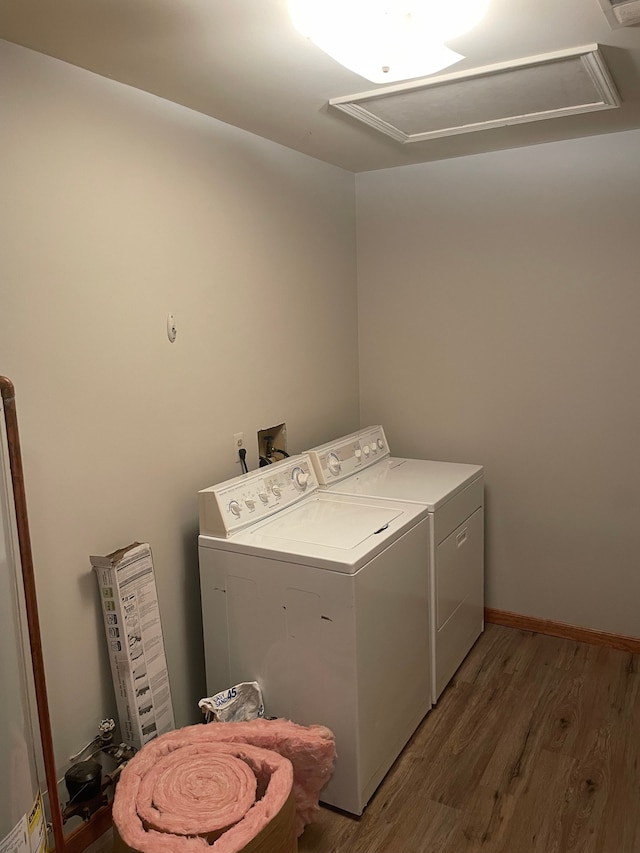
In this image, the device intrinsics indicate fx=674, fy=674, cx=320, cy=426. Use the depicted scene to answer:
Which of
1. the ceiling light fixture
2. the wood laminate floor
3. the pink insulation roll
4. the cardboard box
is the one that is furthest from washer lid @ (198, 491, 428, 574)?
the ceiling light fixture

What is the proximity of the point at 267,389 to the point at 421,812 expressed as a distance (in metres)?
1.63

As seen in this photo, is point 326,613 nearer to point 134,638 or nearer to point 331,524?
point 331,524

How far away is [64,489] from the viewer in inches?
77.2

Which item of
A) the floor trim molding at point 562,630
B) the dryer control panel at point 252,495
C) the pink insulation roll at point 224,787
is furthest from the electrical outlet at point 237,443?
the floor trim molding at point 562,630

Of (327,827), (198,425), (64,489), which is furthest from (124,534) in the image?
(327,827)

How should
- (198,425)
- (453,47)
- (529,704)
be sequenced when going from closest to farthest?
(453,47), (198,425), (529,704)

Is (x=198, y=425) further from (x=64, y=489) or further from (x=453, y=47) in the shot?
(x=453, y=47)

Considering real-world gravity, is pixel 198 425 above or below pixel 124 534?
above

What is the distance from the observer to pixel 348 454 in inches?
120

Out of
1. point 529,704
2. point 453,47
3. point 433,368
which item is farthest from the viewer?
point 433,368

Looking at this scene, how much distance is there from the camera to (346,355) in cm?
344

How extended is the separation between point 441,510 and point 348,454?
58cm

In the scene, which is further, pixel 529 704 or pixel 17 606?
pixel 529 704

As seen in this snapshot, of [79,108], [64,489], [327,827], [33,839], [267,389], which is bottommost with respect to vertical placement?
[327,827]
